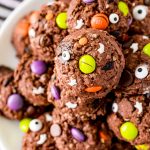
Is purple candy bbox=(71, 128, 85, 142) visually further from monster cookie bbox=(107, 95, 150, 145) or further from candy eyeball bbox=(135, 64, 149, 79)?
candy eyeball bbox=(135, 64, 149, 79)

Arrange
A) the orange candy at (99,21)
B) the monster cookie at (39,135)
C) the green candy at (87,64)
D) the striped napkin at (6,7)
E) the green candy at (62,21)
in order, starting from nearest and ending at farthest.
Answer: the green candy at (87,64) → the orange candy at (99,21) → the green candy at (62,21) → the monster cookie at (39,135) → the striped napkin at (6,7)

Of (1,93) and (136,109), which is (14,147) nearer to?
(1,93)

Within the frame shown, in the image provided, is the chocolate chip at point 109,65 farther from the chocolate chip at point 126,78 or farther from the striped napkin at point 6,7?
the striped napkin at point 6,7

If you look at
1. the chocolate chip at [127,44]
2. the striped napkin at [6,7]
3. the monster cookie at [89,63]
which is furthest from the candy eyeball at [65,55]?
the striped napkin at [6,7]

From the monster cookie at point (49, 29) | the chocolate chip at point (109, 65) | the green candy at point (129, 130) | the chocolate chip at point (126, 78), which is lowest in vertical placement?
the green candy at point (129, 130)

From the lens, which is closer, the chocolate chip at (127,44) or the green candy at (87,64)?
the green candy at (87,64)

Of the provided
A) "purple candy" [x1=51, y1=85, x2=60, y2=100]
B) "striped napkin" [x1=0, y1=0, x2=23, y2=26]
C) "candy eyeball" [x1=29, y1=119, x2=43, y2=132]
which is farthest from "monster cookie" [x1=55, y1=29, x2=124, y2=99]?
"striped napkin" [x1=0, y1=0, x2=23, y2=26]

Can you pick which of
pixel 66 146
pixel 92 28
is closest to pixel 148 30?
pixel 92 28

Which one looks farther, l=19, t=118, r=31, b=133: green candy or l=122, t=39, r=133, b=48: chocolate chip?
l=19, t=118, r=31, b=133: green candy

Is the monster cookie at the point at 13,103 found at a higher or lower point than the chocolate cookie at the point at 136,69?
lower
